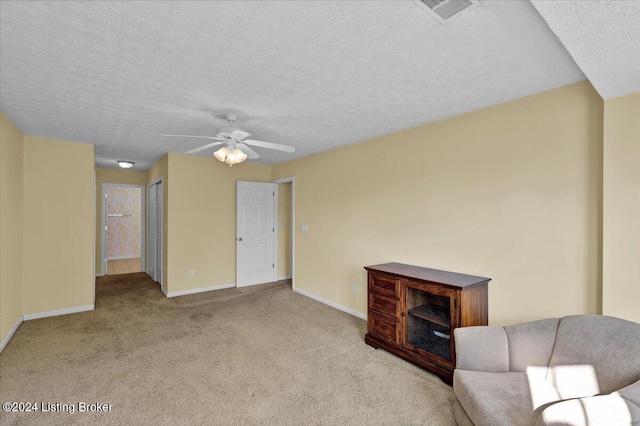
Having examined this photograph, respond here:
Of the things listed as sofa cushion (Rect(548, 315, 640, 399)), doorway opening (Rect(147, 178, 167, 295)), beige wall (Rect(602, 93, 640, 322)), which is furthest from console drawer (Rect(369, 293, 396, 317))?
doorway opening (Rect(147, 178, 167, 295))

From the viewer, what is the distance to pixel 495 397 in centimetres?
169

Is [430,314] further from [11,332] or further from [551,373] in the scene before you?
[11,332]

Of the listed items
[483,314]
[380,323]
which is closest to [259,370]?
[380,323]

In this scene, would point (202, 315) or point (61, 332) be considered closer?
point (61, 332)

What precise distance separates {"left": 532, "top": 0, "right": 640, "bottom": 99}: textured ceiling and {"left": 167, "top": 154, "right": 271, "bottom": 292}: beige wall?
491 centimetres

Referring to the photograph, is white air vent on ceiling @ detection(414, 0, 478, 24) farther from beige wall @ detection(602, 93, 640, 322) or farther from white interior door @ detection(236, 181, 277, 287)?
white interior door @ detection(236, 181, 277, 287)

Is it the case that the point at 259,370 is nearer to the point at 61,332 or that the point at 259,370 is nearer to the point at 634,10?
the point at 61,332

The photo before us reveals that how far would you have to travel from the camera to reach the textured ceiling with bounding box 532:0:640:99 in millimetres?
1221

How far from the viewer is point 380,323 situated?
10.3 feet

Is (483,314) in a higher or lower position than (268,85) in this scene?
lower

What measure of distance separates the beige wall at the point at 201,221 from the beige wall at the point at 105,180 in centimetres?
264

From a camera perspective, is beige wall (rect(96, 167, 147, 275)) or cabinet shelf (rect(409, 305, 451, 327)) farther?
beige wall (rect(96, 167, 147, 275))

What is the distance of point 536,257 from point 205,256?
469 centimetres

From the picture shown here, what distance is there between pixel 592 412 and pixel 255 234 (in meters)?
5.16
